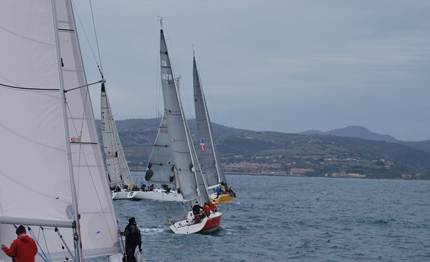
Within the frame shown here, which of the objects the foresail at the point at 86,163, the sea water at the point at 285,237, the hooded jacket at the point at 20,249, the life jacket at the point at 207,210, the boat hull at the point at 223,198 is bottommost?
the sea water at the point at 285,237

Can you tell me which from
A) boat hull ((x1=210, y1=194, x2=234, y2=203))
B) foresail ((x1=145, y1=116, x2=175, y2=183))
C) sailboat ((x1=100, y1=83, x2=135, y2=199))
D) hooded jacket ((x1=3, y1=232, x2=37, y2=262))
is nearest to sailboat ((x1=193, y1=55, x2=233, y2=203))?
boat hull ((x1=210, y1=194, x2=234, y2=203))

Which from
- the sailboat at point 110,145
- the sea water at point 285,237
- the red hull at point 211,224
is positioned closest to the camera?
the sea water at point 285,237

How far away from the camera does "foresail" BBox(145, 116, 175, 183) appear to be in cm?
4319

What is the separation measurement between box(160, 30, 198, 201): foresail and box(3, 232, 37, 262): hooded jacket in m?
18.6

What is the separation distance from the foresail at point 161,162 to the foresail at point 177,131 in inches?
592

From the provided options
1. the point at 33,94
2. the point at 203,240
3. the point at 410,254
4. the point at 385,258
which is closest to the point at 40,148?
the point at 33,94

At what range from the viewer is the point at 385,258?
22.5 m

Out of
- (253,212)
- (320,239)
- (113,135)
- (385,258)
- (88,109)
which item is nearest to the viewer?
(88,109)

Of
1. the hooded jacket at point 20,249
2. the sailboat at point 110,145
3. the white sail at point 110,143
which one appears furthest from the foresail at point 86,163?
the white sail at point 110,143

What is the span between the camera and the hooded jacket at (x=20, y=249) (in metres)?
8.66

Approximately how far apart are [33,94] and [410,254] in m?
19.9

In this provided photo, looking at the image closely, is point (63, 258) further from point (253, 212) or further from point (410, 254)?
point (253, 212)

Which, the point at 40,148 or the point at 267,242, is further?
the point at 267,242

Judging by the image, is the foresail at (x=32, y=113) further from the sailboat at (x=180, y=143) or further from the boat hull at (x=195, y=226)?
the sailboat at (x=180, y=143)
